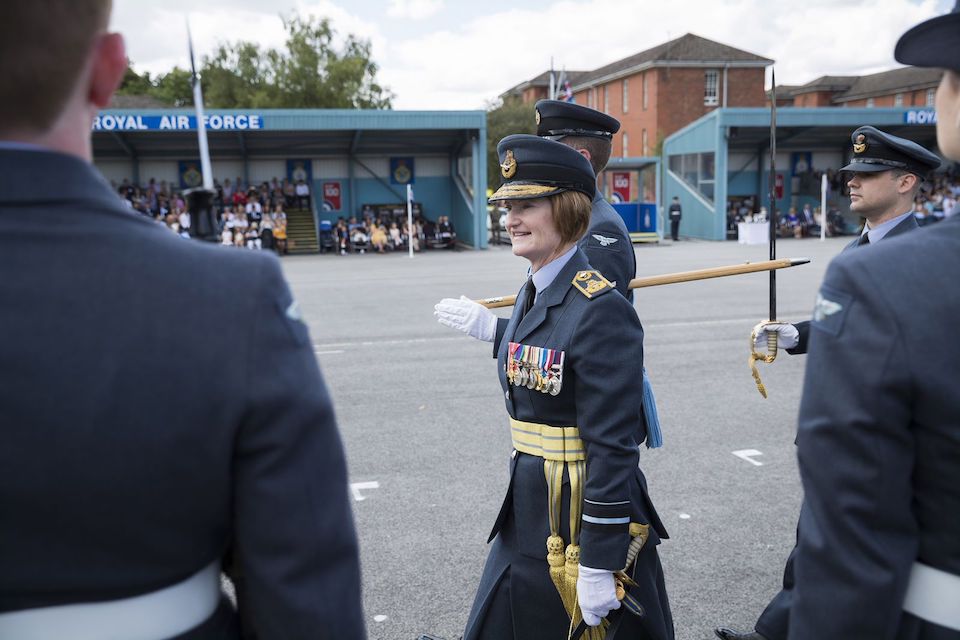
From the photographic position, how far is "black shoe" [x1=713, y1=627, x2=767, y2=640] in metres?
3.54

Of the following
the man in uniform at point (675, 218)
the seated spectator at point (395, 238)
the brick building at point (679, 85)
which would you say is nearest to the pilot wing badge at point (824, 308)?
the seated spectator at point (395, 238)

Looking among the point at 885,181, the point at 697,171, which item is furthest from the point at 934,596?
the point at 697,171

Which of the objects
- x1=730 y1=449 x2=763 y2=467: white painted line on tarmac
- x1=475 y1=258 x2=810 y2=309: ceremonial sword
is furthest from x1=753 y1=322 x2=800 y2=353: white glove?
x1=730 y1=449 x2=763 y2=467: white painted line on tarmac

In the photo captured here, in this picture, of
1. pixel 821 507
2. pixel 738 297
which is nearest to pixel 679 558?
pixel 821 507

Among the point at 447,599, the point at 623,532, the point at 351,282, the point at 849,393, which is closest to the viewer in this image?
the point at 849,393

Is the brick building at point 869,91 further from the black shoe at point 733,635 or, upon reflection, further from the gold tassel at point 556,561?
the gold tassel at point 556,561

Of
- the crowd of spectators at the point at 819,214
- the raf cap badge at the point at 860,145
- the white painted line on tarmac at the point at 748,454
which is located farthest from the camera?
the crowd of spectators at the point at 819,214

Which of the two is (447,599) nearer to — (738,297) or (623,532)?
(623,532)

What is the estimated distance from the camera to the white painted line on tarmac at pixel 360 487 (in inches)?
211

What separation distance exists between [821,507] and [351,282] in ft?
58.4

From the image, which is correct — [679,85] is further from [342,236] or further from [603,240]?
[603,240]

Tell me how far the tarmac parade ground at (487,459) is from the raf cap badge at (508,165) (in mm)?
2010

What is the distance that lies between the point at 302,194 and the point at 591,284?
31.8 meters

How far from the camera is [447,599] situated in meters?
3.98
